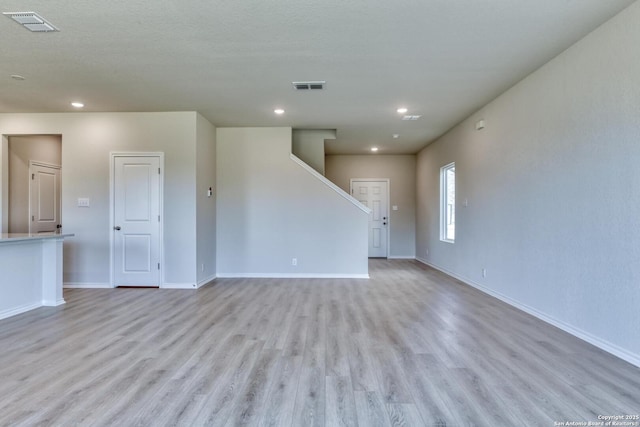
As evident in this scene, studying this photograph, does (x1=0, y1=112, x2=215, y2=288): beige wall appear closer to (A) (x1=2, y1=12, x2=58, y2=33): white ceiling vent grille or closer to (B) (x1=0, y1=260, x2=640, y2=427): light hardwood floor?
(B) (x1=0, y1=260, x2=640, y2=427): light hardwood floor

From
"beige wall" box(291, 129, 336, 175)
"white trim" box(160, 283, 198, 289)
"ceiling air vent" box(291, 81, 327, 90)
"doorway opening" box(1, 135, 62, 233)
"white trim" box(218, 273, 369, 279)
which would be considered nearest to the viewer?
"ceiling air vent" box(291, 81, 327, 90)

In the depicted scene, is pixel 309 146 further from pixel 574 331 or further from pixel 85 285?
pixel 574 331

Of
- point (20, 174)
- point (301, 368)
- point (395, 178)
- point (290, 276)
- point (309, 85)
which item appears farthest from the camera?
point (395, 178)

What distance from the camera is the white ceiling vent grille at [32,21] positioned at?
100 inches

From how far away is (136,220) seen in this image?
5.08m

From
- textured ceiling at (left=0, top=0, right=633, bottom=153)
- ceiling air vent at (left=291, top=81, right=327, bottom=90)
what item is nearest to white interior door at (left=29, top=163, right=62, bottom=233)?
textured ceiling at (left=0, top=0, right=633, bottom=153)

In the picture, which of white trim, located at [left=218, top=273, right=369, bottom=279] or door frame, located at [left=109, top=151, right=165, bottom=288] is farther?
white trim, located at [left=218, top=273, right=369, bottom=279]

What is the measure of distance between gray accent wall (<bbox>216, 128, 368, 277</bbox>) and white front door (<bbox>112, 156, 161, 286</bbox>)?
112cm

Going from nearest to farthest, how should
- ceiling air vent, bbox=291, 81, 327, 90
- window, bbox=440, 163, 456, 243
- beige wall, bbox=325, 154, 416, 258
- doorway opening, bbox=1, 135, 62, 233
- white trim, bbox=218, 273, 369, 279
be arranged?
ceiling air vent, bbox=291, 81, 327, 90, doorway opening, bbox=1, 135, 62, 233, white trim, bbox=218, 273, 369, 279, window, bbox=440, 163, 456, 243, beige wall, bbox=325, 154, 416, 258

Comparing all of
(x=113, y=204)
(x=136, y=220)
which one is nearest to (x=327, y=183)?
(x=136, y=220)

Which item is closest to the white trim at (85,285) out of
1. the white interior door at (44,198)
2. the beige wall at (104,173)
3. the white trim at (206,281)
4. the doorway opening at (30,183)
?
the beige wall at (104,173)

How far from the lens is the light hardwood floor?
6.04ft

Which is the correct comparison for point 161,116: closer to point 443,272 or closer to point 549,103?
point 549,103

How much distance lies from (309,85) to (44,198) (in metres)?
5.56
